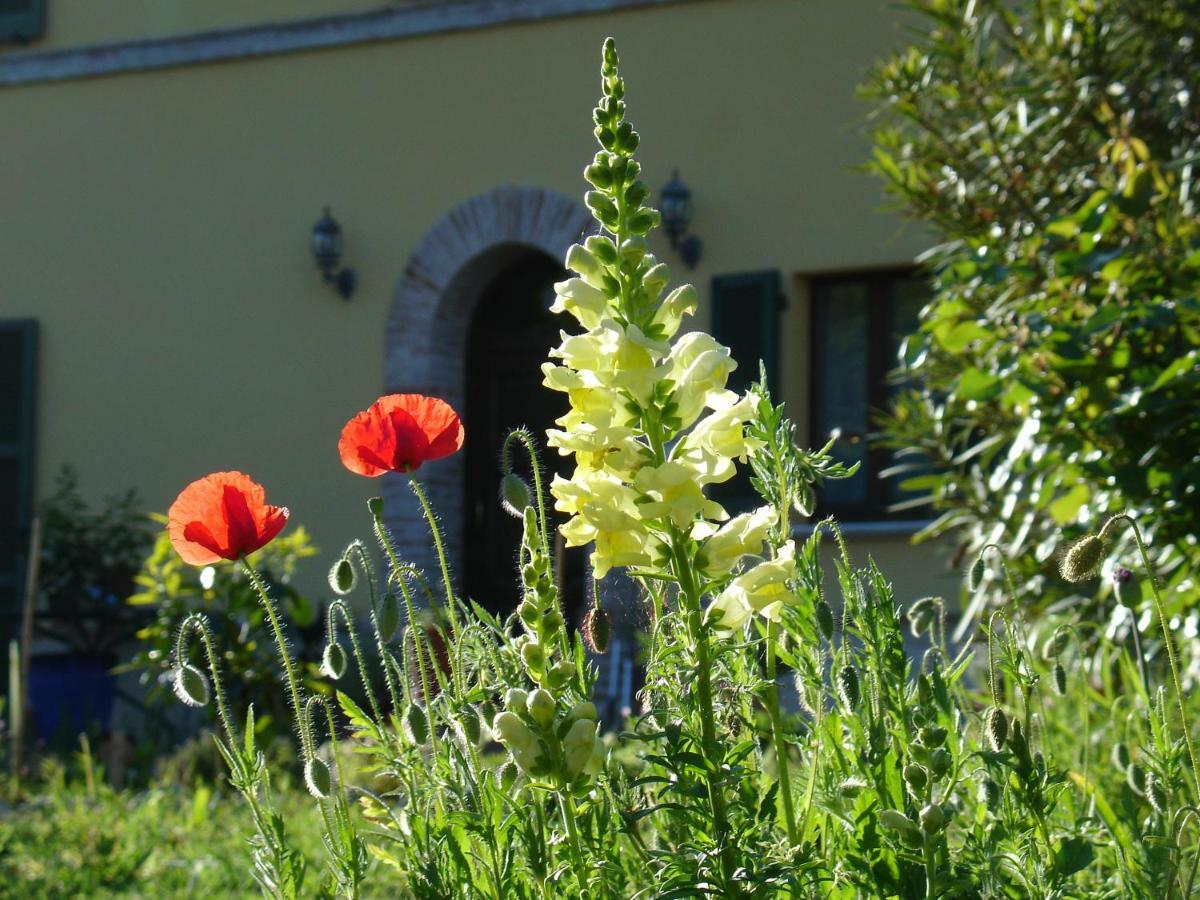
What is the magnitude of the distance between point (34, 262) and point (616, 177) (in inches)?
366

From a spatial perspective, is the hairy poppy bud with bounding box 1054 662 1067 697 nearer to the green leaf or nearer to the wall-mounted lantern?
the green leaf

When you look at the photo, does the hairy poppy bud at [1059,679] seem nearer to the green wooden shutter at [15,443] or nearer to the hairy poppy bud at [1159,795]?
the hairy poppy bud at [1159,795]

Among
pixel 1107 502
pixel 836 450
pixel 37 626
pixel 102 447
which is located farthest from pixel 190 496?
pixel 102 447

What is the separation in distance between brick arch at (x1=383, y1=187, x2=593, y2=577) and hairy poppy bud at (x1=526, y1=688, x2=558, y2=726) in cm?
749

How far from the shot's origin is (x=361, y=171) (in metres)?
9.35

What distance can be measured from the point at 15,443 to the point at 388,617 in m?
8.86

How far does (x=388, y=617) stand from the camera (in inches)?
67.1

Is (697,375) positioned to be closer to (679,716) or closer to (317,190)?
(679,716)

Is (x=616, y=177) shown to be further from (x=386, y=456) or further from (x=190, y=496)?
(x=190, y=496)

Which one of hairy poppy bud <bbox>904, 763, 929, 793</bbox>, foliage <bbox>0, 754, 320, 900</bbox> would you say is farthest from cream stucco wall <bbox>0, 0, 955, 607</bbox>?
hairy poppy bud <bbox>904, 763, 929, 793</bbox>

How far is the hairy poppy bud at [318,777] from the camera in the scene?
1.66 m

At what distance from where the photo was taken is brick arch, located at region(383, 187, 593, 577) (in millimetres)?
8875

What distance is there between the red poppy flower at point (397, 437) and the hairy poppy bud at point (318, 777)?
1.00ft

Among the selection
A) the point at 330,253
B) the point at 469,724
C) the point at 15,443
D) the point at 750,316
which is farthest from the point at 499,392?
the point at 469,724
